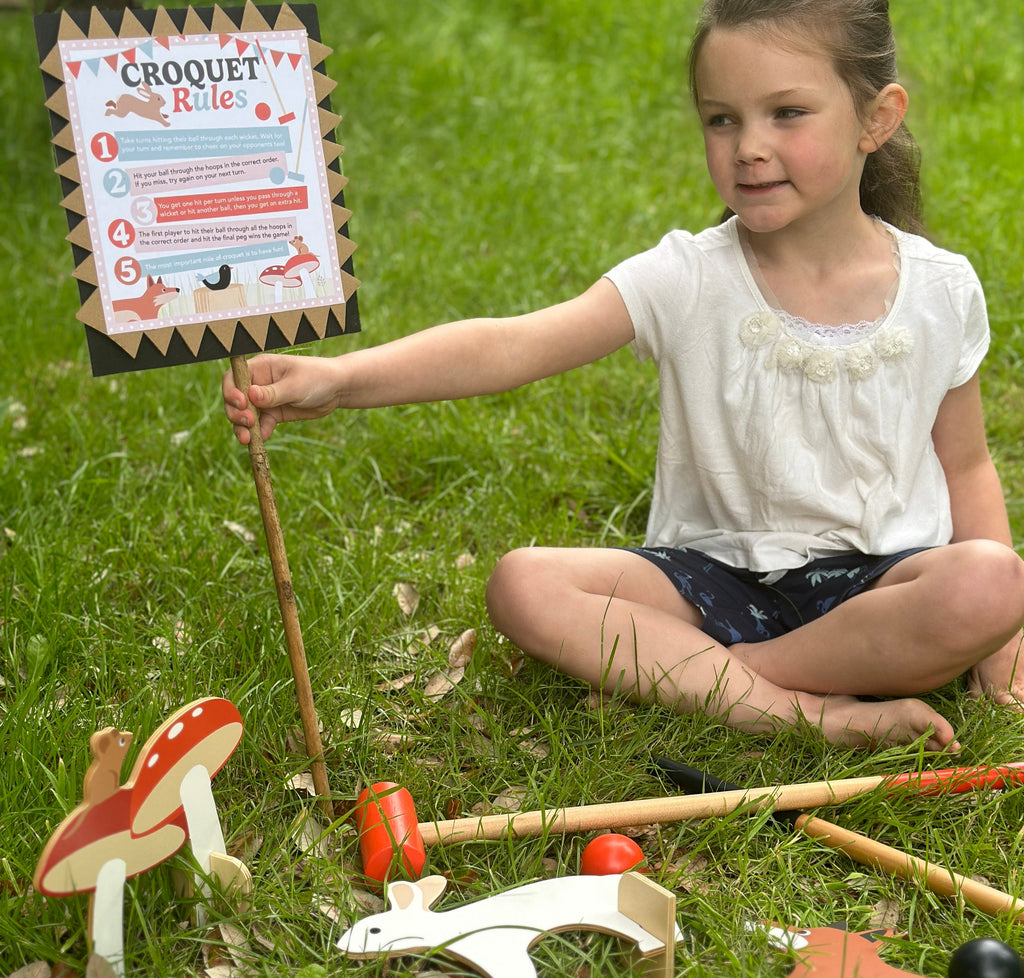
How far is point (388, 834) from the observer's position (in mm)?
1516

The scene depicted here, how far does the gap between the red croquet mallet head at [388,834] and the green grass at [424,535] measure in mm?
51

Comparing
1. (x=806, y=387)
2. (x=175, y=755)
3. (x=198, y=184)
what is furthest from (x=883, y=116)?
(x=175, y=755)

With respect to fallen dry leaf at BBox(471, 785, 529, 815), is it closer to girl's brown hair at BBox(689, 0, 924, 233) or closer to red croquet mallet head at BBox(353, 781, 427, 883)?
red croquet mallet head at BBox(353, 781, 427, 883)

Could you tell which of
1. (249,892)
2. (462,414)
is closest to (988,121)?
(462,414)

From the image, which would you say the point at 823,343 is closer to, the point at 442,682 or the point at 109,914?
the point at 442,682

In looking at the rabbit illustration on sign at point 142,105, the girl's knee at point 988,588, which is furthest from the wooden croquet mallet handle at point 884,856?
the rabbit illustration on sign at point 142,105

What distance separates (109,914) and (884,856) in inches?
38.3

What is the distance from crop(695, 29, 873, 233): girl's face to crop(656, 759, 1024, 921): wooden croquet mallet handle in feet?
2.84

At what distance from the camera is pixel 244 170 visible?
1476 millimetres

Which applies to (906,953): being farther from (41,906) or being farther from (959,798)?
(41,906)

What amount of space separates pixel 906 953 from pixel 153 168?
1.33 metres

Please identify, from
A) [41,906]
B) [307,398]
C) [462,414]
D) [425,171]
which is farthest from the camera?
[425,171]

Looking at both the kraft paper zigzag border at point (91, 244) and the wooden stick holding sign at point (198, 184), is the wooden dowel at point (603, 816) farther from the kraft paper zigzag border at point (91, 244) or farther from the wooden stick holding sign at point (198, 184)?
the kraft paper zigzag border at point (91, 244)

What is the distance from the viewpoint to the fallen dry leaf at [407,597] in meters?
2.18
